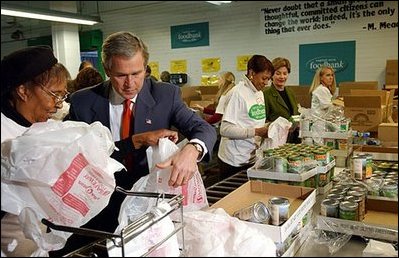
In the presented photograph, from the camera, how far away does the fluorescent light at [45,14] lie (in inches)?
200

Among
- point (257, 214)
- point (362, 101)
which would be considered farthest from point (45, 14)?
point (257, 214)

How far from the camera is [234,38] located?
3.84 m

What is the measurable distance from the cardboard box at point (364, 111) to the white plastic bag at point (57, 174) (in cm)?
157

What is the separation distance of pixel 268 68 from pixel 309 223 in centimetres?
164

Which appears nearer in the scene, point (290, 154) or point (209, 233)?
point (209, 233)

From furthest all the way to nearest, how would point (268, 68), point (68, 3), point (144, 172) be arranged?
1. point (68, 3)
2. point (268, 68)
3. point (144, 172)

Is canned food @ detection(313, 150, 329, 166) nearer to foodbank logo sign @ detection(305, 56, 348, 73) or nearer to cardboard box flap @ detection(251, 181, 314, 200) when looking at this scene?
cardboard box flap @ detection(251, 181, 314, 200)

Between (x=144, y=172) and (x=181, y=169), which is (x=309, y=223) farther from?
(x=144, y=172)

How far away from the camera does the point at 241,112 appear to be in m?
2.80

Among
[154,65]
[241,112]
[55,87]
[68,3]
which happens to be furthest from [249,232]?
[68,3]

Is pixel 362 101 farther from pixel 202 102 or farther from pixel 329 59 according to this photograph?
pixel 202 102

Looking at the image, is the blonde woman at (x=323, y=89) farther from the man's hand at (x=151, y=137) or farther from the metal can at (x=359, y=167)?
the man's hand at (x=151, y=137)

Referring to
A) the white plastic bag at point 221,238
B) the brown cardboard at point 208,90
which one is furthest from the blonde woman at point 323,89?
the white plastic bag at point 221,238

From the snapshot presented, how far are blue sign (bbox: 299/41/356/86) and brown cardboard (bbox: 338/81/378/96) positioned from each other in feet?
0.27
